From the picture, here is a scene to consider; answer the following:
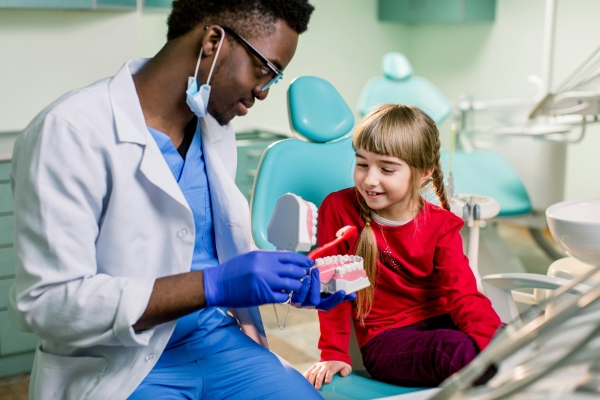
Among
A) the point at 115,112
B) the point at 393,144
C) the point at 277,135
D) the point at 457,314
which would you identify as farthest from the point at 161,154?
the point at 277,135

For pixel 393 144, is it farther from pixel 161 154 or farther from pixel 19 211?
pixel 19 211

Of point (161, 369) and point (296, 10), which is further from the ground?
point (296, 10)

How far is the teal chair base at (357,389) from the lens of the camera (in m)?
1.28

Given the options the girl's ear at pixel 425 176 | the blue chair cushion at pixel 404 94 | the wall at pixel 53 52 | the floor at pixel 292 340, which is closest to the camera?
the girl's ear at pixel 425 176

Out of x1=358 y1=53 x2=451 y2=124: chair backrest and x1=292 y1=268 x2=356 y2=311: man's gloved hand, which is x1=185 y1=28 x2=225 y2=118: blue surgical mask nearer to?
x1=292 y1=268 x2=356 y2=311: man's gloved hand

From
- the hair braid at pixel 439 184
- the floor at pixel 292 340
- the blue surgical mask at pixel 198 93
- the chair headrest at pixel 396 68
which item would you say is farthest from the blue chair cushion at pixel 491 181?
the blue surgical mask at pixel 198 93

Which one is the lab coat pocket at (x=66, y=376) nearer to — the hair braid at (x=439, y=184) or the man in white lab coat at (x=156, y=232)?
the man in white lab coat at (x=156, y=232)

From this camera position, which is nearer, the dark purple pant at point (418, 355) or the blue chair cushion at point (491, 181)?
the dark purple pant at point (418, 355)

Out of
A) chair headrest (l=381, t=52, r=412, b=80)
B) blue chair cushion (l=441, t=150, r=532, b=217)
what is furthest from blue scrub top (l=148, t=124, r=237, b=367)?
chair headrest (l=381, t=52, r=412, b=80)

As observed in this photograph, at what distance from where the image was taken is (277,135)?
3.28 metres

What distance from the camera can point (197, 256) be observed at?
1.24m

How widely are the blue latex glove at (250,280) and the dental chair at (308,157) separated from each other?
2.13 ft

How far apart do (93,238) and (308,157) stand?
0.81m

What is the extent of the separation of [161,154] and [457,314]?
684mm
